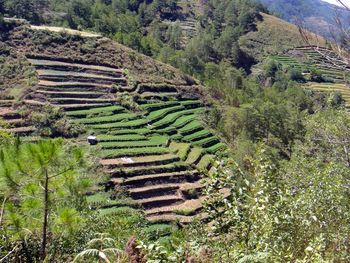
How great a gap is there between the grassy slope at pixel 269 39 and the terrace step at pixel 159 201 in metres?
61.4

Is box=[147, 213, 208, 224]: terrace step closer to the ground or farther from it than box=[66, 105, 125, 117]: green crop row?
closer to the ground

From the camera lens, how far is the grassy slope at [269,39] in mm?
87625

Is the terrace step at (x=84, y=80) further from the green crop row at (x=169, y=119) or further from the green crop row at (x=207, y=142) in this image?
the green crop row at (x=207, y=142)

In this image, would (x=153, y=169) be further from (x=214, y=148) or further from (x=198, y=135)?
(x=198, y=135)

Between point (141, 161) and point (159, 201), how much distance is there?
426 centimetres

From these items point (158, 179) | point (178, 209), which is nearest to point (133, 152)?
point (158, 179)

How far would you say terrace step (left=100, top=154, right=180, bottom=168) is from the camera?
30087 mm

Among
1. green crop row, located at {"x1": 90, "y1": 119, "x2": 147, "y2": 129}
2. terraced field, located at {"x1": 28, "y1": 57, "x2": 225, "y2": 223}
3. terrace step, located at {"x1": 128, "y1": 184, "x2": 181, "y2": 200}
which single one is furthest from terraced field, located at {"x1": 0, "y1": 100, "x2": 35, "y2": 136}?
terrace step, located at {"x1": 128, "y1": 184, "x2": 181, "y2": 200}

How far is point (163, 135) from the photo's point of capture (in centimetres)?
3728

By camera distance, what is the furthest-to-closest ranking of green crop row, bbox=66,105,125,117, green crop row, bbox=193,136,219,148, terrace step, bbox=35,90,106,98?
green crop row, bbox=193,136,219,148 < terrace step, bbox=35,90,106,98 < green crop row, bbox=66,105,125,117

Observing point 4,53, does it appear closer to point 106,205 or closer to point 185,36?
point 106,205

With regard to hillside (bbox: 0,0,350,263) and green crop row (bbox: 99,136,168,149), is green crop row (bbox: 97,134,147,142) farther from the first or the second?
green crop row (bbox: 99,136,168,149)

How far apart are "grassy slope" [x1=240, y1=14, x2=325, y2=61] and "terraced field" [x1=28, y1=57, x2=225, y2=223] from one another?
43.6 metres

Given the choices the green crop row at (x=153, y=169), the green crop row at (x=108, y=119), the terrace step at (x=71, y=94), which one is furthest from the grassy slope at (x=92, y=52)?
the green crop row at (x=153, y=169)
